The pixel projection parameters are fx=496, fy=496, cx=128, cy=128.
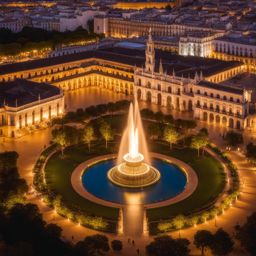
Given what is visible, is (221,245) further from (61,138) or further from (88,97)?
(88,97)

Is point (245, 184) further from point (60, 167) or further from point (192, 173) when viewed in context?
point (60, 167)

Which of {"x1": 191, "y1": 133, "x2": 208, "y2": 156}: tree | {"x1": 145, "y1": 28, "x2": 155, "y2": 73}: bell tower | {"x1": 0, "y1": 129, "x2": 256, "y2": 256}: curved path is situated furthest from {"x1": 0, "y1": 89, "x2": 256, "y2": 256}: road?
{"x1": 145, "y1": 28, "x2": 155, "y2": 73}: bell tower

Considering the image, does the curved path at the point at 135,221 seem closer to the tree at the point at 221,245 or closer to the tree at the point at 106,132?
the tree at the point at 221,245

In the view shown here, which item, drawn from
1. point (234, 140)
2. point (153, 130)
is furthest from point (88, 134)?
point (234, 140)

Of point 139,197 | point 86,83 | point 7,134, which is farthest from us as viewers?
point 86,83

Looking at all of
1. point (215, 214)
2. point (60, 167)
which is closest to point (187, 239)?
point (215, 214)

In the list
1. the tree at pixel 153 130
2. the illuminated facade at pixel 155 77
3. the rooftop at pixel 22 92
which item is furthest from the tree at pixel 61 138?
the illuminated facade at pixel 155 77
